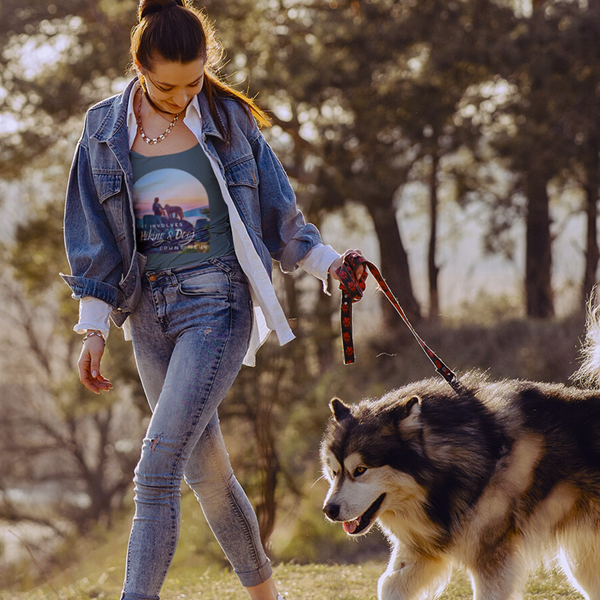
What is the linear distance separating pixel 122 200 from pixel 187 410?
2.25ft

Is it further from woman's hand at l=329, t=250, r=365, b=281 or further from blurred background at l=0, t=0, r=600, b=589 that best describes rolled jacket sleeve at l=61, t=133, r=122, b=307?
blurred background at l=0, t=0, r=600, b=589

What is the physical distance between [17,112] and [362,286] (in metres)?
10.1

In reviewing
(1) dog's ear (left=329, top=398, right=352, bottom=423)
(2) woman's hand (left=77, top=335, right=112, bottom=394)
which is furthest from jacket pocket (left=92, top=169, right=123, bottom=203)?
(1) dog's ear (left=329, top=398, right=352, bottom=423)

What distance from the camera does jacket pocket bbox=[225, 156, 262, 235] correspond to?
2342 millimetres

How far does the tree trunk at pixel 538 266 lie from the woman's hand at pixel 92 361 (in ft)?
31.7

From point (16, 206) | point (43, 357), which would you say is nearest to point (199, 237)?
point (16, 206)

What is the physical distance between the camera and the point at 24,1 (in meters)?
10.6

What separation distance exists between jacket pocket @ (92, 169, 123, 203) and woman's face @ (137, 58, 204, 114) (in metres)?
0.27

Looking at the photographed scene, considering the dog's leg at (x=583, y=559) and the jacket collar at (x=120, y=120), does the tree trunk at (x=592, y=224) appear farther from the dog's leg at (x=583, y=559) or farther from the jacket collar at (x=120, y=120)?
the jacket collar at (x=120, y=120)

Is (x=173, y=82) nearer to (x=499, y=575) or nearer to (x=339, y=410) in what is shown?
(x=339, y=410)

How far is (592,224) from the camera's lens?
423 inches

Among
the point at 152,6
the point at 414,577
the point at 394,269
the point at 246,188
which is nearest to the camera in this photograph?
the point at 152,6

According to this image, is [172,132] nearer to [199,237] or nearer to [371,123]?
[199,237]

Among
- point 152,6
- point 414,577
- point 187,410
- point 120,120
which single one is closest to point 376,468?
point 414,577
